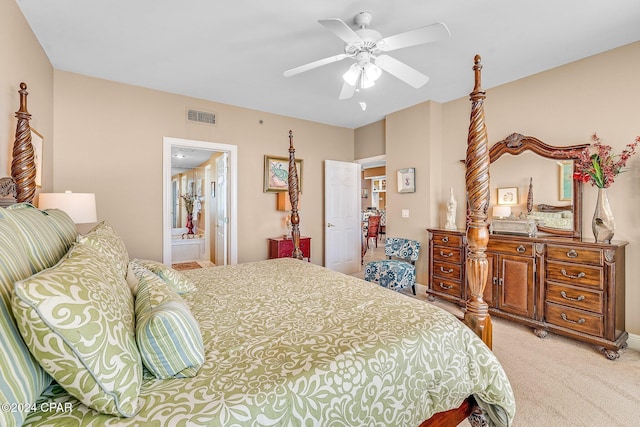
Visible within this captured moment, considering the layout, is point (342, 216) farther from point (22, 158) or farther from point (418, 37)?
point (22, 158)

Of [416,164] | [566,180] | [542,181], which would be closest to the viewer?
[566,180]

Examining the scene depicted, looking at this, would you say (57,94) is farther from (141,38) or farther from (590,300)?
(590,300)

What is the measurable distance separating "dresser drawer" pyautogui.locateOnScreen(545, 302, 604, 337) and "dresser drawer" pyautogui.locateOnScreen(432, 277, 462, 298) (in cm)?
89

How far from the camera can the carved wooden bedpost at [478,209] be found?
1.55m

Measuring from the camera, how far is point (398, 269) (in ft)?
12.0

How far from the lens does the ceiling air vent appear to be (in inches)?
150

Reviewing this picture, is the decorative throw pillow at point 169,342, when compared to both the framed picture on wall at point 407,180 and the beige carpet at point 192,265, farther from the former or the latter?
the beige carpet at point 192,265

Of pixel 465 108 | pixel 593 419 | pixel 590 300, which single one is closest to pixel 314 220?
pixel 465 108

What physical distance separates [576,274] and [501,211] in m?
1.01

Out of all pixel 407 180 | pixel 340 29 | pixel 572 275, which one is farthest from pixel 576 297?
pixel 340 29

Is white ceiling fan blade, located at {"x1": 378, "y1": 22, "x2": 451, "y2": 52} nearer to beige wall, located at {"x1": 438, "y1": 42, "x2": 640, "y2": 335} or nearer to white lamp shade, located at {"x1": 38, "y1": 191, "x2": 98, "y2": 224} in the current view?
beige wall, located at {"x1": 438, "y1": 42, "x2": 640, "y2": 335}

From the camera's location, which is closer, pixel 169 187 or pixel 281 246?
pixel 169 187

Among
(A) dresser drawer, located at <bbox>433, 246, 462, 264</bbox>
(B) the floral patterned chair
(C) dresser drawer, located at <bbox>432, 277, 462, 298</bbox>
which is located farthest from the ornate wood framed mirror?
(B) the floral patterned chair

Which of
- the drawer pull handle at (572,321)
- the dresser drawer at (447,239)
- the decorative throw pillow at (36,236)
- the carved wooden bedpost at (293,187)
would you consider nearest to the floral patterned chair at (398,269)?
the dresser drawer at (447,239)
